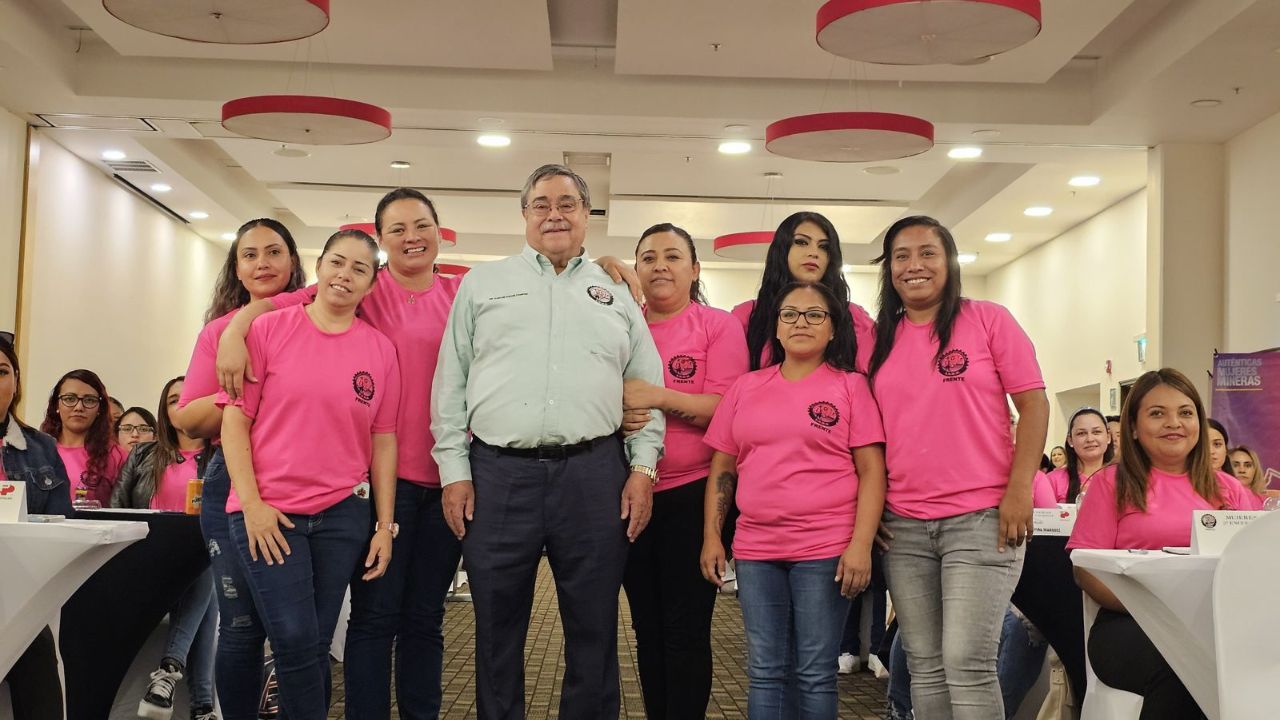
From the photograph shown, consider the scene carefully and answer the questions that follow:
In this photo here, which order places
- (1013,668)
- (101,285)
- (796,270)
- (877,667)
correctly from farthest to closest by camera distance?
(101,285) → (877,667) → (1013,668) → (796,270)

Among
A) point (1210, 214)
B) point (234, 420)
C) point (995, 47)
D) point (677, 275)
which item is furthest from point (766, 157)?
point (234, 420)

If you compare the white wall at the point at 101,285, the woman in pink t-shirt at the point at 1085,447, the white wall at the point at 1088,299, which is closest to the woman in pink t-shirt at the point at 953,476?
the woman in pink t-shirt at the point at 1085,447

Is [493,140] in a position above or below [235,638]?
above

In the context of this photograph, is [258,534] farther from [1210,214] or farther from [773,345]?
[1210,214]

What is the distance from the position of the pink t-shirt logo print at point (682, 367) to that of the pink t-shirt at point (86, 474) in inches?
137

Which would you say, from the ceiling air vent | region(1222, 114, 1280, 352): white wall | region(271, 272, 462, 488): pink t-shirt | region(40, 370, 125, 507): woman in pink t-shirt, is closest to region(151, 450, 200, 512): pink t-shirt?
region(40, 370, 125, 507): woman in pink t-shirt

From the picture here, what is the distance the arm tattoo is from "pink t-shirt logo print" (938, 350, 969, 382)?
0.65 m

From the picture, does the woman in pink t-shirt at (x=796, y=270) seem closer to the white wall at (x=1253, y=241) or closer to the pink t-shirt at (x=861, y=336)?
the pink t-shirt at (x=861, y=336)

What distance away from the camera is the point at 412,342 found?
3371 mm

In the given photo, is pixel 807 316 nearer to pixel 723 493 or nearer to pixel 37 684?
pixel 723 493

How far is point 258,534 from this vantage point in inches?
114

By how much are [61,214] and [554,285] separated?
9.32 meters

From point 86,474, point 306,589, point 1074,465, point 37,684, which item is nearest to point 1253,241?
point 1074,465

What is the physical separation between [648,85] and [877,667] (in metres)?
5.54
